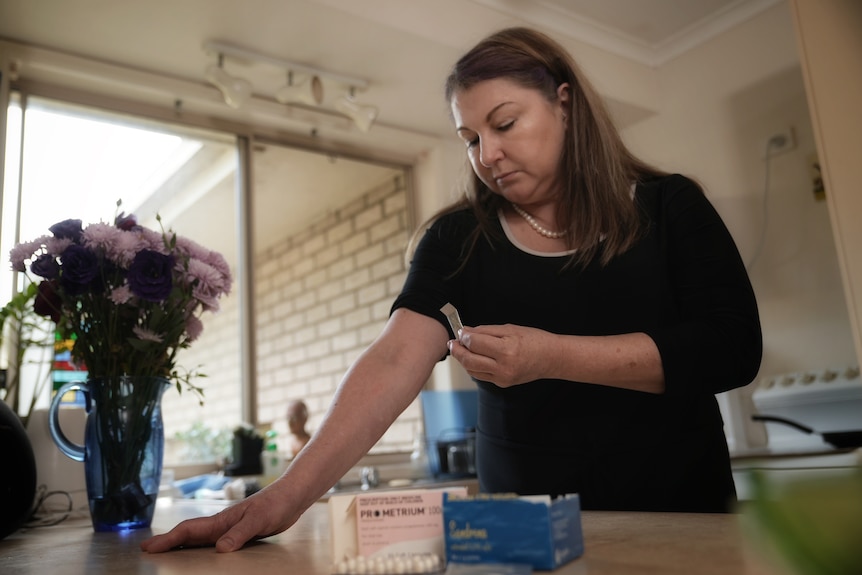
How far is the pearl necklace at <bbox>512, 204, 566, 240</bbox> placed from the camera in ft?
3.70

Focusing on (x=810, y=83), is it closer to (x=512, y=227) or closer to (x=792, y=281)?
(x=792, y=281)

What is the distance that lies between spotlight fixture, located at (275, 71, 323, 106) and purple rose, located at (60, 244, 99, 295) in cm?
178

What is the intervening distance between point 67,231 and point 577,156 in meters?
0.79

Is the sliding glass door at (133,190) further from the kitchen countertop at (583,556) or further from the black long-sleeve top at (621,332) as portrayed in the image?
the kitchen countertop at (583,556)

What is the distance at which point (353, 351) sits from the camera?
3.38 m

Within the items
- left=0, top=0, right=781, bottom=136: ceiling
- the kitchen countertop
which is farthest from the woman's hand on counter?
left=0, top=0, right=781, bottom=136: ceiling

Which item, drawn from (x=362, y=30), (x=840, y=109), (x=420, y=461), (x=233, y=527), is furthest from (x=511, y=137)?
(x=420, y=461)

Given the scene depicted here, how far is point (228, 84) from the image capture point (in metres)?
2.62

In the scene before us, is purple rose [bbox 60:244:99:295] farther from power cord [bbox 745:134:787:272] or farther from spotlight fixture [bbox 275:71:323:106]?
power cord [bbox 745:134:787:272]

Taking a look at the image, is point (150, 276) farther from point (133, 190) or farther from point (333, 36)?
point (133, 190)

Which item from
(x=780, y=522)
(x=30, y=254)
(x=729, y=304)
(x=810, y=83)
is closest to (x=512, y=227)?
(x=729, y=304)

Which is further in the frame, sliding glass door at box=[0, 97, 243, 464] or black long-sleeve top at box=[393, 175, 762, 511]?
sliding glass door at box=[0, 97, 243, 464]

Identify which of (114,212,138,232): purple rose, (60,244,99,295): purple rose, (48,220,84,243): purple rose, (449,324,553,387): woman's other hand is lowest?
(449,324,553,387): woman's other hand

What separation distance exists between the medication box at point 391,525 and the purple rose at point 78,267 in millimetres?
756
